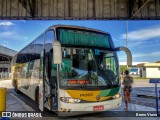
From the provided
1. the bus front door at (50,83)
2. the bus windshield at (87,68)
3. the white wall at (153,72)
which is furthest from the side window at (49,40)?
the white wall at (153,72)

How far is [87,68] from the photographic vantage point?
10.4 meters

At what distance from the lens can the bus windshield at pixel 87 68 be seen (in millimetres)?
10125

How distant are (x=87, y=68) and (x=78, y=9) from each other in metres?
8.14

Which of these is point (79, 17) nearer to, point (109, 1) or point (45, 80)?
point (109, 1)

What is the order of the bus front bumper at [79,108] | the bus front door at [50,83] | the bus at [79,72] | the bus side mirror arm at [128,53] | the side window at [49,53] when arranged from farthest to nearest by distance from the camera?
the side window at [49,53] → the bus side mirror arm at [128,53] → the bus front door at [50,83] → the bus at [79,72] → the bus front bumper at [79,108]

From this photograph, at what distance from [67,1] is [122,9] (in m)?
3.21

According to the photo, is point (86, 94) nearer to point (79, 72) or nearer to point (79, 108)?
point (79, 108)

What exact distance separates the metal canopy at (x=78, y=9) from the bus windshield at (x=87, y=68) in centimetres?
733

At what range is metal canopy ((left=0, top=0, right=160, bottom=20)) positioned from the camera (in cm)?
1772

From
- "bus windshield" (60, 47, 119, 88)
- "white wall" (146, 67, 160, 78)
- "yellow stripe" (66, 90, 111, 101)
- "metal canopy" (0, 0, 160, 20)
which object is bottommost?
"white wall" (146, 67, 160, 78)

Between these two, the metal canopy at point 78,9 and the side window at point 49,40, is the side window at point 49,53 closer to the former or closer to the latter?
the side window at point 49,40

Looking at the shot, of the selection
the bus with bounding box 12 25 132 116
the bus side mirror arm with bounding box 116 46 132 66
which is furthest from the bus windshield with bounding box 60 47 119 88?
the bus side mirror arm with bounding box 116 46 132 66

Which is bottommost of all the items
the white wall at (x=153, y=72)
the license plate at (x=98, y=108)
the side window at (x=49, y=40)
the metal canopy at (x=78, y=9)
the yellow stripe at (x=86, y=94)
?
the white wall at (x=153, y=72)

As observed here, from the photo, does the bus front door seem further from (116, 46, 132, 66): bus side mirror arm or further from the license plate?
(116, 46, 132, 66): bus side mirror arm
